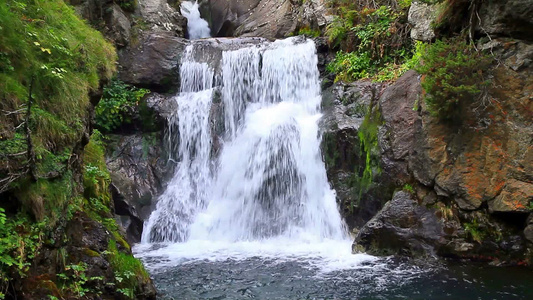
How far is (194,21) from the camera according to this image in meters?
20.7

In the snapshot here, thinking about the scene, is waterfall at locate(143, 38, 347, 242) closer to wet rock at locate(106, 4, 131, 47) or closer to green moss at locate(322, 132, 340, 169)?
green moss at locate(322, 132, 340, 169)

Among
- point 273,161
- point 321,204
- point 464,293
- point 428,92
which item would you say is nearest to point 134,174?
point 273,161

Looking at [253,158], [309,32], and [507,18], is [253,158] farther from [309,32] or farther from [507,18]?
[507,18]

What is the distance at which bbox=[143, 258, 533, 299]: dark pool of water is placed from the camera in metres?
6.43

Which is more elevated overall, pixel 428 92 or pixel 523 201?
pixel 428 92

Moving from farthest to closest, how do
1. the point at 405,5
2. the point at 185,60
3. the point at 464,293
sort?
1. the point at 185,60
2. the point at 405,5
3. the point at 464,293

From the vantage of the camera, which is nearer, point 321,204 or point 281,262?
point 281,262

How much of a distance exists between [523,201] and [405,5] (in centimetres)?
688

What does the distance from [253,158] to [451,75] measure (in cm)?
542

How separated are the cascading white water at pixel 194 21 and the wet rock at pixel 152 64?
5.43 meters

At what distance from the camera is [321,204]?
1027 cm

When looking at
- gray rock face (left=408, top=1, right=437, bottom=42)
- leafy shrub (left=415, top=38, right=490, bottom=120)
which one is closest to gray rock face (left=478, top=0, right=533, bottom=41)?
leafy shrub (left=415, top=38, right=490, bottom=120)

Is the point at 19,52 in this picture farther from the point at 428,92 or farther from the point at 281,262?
the point at 428,92

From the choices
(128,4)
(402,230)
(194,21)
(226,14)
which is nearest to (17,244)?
(402,230)
